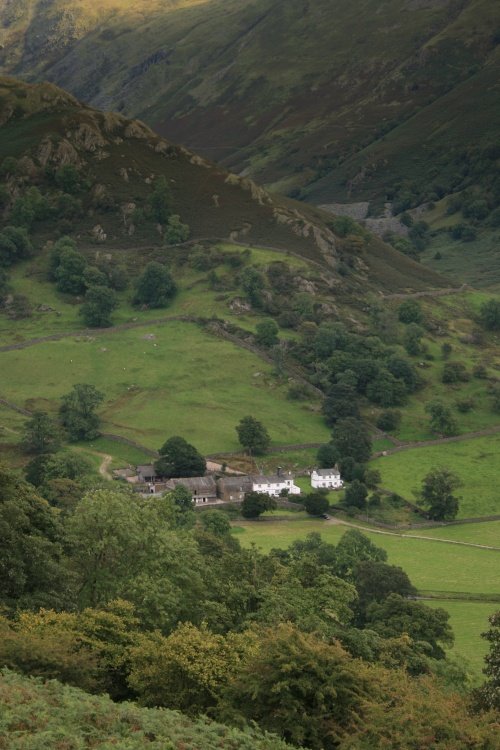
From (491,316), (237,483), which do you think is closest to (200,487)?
(237,483)

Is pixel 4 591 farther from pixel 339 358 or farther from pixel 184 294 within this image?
pixel 184 294

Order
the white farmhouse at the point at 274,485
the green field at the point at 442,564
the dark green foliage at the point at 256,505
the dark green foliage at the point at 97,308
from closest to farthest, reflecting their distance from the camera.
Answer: the green field at the point at 442,564 < the dark green foliage at the point at 256,505 < the white farmhouse at the point at 274,485 < the dark green foliage at the point at 97,308

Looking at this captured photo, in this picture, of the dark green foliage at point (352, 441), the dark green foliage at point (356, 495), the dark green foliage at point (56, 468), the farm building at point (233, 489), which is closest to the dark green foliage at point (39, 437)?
the dark green foliage at point (56, 468)

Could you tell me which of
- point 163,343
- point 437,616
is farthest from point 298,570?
point 163,343

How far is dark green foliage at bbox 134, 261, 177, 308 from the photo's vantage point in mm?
157625

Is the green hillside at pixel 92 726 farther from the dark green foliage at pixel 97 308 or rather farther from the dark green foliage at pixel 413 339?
the dark green foliage at pixel 413 339

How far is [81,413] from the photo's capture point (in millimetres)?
121000

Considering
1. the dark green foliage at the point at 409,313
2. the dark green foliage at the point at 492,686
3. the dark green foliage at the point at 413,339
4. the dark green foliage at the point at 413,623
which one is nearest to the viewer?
the dark green foliage at the point at 492,686

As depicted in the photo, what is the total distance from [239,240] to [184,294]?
19375 millimetres

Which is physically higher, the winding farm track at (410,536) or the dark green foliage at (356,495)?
the dark green foliage at (356,495)

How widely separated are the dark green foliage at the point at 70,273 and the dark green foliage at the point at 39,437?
164 ft

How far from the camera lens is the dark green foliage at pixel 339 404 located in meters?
132

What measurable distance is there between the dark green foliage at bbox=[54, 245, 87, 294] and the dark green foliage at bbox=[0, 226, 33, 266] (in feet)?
27.5

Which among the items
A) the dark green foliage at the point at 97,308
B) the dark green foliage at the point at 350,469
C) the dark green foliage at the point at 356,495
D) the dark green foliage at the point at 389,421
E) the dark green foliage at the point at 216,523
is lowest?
the dark green foliage at the point at 216,523
